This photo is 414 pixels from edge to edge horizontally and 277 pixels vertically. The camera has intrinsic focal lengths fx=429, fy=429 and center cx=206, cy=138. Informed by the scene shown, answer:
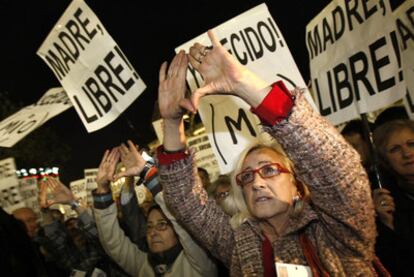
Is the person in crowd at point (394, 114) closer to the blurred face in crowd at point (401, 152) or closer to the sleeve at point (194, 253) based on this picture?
the blurred face in crowd at point (401, 152)

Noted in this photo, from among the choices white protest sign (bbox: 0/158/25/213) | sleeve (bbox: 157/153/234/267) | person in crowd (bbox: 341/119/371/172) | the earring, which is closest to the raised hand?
sleeve (bbox: 157/153/234/267)

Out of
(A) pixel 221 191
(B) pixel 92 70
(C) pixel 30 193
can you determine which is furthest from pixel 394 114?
(C) pixel 30 193

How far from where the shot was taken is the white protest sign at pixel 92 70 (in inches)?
160

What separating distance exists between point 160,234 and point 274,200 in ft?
4.68

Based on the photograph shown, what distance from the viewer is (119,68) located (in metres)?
4.08

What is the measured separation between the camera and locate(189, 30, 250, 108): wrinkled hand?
1.96 metres

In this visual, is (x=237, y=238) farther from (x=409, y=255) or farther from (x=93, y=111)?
(x=93, y=111)

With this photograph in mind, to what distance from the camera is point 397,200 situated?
2934 millimetres

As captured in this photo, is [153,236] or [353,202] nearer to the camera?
[353,202]

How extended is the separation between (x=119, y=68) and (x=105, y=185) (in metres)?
1.12

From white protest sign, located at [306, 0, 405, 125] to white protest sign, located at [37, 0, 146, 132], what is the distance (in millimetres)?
1668

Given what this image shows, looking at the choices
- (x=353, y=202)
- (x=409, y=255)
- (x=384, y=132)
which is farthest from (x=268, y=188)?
(x=384, y=132)

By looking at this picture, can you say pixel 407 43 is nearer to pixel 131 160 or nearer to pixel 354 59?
pixel 354 59

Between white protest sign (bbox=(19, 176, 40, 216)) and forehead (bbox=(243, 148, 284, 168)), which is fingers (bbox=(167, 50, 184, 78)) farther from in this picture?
white protest sign (bbox=(19, 176, 40, 216))
